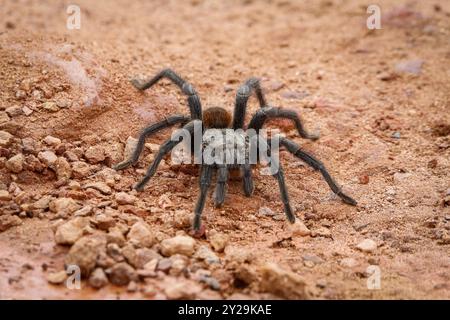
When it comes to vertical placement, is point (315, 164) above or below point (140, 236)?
above

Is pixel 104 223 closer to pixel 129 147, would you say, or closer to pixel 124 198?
pixel 124 198

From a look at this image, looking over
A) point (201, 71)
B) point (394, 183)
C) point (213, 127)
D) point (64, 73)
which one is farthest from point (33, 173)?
point (394, 183)

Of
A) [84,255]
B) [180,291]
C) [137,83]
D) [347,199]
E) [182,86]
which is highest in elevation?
[137,83]

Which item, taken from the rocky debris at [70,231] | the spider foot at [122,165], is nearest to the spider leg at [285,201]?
the spider foot at [122,165]

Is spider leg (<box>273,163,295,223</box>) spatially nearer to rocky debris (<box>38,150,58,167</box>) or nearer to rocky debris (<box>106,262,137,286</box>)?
rocky debris (<box>106,262,137,286</box>)

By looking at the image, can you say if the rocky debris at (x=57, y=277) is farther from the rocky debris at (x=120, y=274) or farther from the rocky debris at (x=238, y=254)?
the rocky debris at (x=238, y=254)

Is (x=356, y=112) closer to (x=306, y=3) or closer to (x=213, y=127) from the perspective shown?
(x=213, y=127)

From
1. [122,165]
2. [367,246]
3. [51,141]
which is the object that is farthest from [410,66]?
[51,141]
